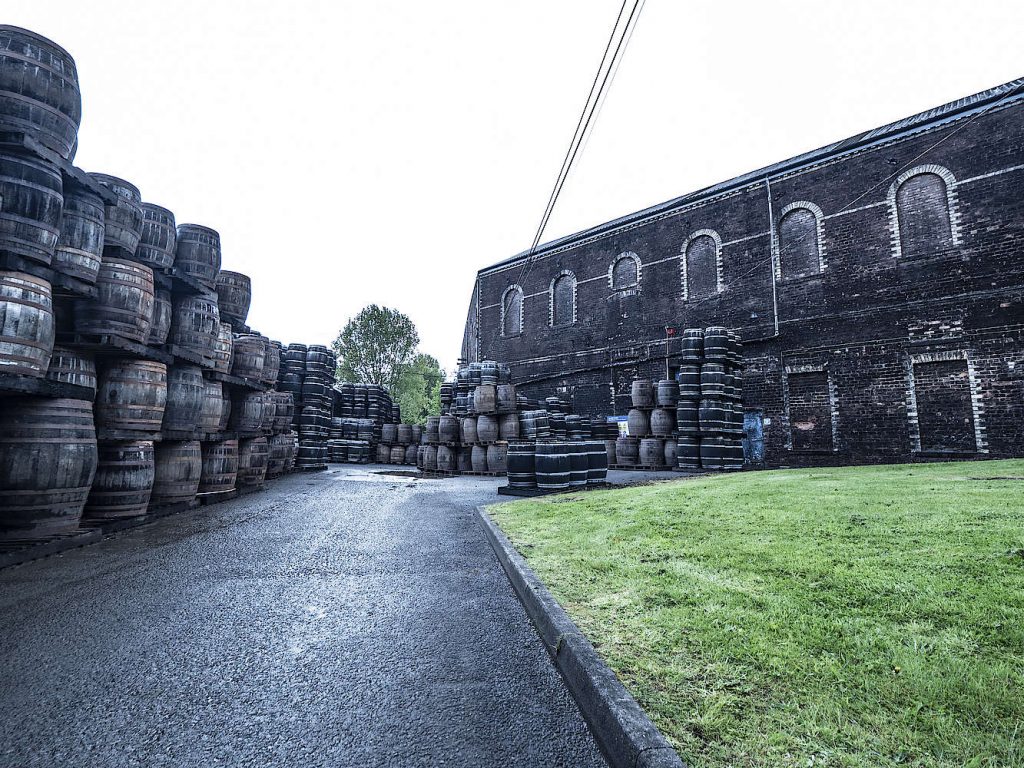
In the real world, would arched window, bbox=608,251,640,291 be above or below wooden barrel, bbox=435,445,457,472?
above

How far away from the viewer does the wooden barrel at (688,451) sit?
12840 mm

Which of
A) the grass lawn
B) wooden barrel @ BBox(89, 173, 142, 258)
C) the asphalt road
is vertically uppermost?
wooden barrel @ BBox(89, 173, 142, 258)

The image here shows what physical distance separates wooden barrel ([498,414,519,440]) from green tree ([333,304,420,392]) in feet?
99.0

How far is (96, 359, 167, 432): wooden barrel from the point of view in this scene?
4965 millimetres

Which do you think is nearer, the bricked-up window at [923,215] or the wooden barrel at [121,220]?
the wooden barrel at [121,220]

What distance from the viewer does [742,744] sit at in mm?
1503

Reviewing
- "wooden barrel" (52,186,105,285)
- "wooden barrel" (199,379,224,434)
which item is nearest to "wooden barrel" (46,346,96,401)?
"wooden barrel" (52,186,105,285)

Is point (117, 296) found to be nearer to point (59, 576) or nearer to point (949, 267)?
point (59, 576)

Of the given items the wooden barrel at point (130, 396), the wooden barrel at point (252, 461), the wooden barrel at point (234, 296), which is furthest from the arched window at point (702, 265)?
the wooden barrel at point (130, 396)

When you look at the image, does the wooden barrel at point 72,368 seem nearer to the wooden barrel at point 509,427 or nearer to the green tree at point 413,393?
the wooden barrel at point 509,427

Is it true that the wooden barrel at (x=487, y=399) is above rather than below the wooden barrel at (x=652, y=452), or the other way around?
above

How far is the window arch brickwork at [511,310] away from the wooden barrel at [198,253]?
18885 millimetres

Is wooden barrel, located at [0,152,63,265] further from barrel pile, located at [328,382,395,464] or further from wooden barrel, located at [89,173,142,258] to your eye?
barrel pile, located at [328,382,395,464]

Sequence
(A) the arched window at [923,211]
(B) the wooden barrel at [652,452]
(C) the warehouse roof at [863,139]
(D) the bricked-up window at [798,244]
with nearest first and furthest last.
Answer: (C) the warehouse roof at [863,139], (A) the arched window at [923,211], (B) the wooden barrel at [652,452], (D) the bricked-up window at [798,244]
